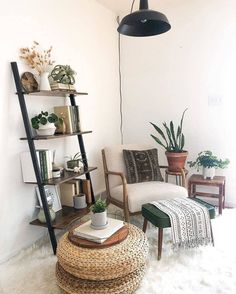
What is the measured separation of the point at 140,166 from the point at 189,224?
96cm

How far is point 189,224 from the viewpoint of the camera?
88.2 inches

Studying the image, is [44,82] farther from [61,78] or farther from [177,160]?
[177,160]

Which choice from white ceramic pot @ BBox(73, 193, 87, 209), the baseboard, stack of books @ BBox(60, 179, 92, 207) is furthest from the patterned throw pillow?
the baseboard

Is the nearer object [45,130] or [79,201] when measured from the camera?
[45,130]

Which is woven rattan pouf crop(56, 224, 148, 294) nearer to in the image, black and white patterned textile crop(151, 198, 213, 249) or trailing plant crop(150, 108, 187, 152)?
black and white patterned textile crop(151, 198, 213, 249)

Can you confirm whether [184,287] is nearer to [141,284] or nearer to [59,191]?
[141,284]

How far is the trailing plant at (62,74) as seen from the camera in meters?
2.48

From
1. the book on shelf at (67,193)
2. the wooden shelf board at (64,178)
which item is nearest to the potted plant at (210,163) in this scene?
the wooden shelf board at (64,178)

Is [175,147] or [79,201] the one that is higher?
[175,147]

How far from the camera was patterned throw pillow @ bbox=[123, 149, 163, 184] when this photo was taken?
3.00 metres

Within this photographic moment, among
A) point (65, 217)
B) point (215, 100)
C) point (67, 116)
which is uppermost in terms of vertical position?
point (215, 100)

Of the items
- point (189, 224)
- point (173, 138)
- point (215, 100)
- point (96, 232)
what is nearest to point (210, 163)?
point (173, 138)

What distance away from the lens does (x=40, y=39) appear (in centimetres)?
251

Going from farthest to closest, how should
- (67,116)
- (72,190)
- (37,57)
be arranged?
(72,190) < (67,116) < (37,57)
